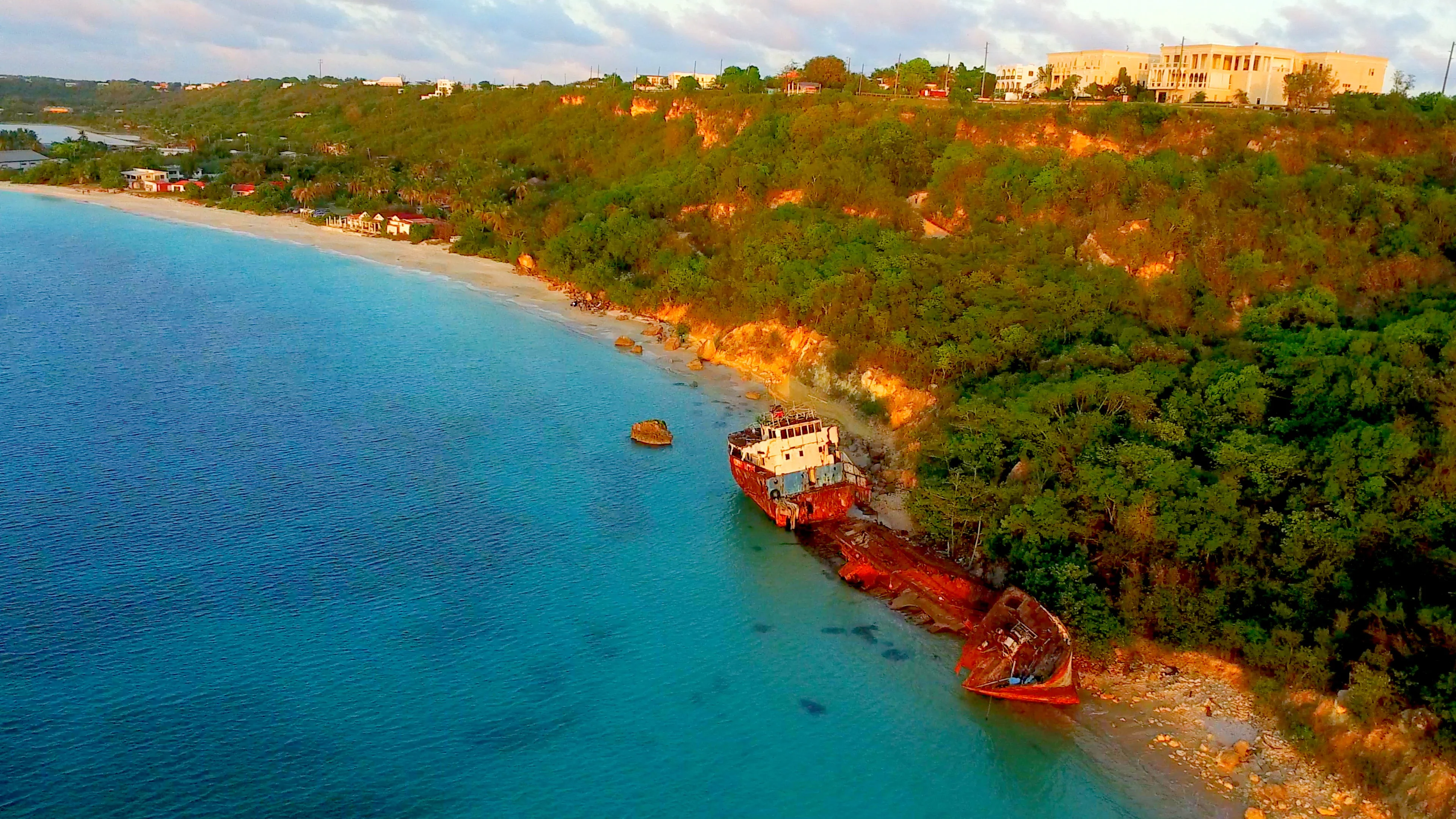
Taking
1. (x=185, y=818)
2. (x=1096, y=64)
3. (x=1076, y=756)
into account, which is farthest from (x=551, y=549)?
(x=1096, y=64)

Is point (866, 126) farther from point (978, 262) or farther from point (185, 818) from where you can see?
point (185, 818)

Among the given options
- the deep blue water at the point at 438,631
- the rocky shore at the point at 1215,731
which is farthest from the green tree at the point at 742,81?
the rocky shore at the point at 1215,731

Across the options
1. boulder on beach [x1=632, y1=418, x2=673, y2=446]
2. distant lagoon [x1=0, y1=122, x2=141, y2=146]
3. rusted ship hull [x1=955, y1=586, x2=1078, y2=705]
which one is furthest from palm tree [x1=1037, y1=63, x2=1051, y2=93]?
distant lagoon [x1=0, y1=122, x2=141, y2=146]

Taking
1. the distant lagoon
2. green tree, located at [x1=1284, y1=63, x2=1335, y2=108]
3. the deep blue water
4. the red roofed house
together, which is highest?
green tree, located at [x1=1284, y1=63, x2=1335, y2=108]

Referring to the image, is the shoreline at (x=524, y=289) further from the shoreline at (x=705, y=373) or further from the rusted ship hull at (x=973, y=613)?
the rusted ship hull at (x=973, y=613)

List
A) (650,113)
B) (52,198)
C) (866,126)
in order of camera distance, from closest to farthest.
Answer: (866,126) < (650,113) < (52,198)

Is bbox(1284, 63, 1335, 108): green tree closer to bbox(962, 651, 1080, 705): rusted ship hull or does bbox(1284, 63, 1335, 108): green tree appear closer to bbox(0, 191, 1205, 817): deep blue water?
bbox(0, 191, 1205, 817): deep blue water
